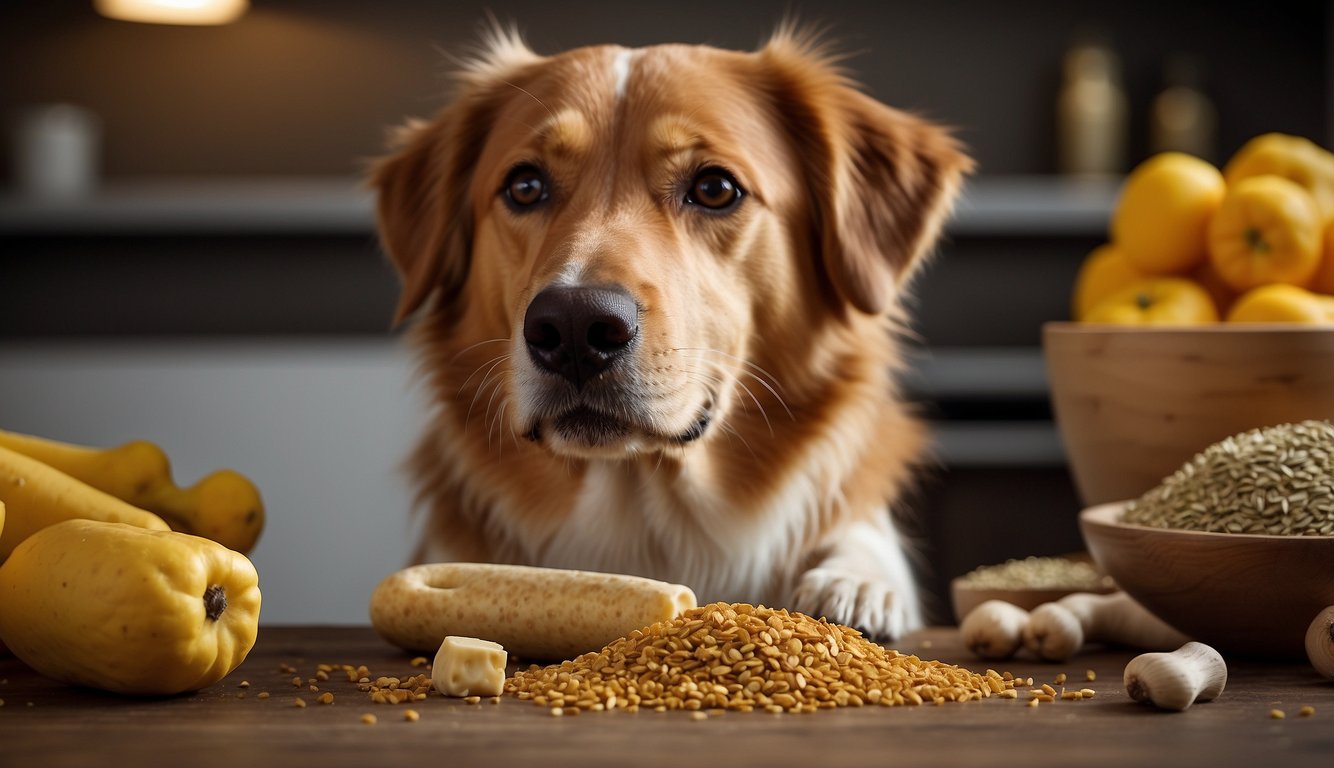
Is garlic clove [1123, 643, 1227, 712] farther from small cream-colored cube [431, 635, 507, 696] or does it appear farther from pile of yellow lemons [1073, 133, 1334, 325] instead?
pile of yellow lemons [1073, 133, 1334, 325]

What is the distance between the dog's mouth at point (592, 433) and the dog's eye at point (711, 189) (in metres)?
0.34

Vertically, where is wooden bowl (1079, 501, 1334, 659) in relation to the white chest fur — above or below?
above

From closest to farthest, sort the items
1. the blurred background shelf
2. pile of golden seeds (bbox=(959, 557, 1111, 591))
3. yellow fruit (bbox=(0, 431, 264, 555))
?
yellow fruit (bbox=(0, 431, 264, 555)) < pile of golden seeds (bbox=(959, 557, 1111, 591)) < the blurred background shelf

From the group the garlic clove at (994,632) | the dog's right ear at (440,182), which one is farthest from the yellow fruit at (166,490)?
the garlic clove at (994,632)

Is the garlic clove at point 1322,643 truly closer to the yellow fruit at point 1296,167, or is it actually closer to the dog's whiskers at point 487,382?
the yellow fruit at point 1296,167

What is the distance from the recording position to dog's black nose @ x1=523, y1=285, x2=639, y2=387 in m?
1.31

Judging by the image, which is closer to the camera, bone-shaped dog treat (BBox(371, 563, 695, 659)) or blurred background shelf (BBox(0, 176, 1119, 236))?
bone-shaped dog treat (BBox(371, 563, 695, 659))

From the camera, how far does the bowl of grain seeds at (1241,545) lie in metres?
1.12

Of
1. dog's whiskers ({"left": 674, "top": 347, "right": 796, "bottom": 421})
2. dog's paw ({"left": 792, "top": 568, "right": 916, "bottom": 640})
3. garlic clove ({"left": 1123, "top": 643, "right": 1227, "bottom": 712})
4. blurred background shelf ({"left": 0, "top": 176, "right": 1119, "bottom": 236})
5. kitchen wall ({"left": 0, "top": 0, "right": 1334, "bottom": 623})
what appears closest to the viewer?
garlic clove ({"left": 1123, "top": 643, "right": 1227, "bottom": 712})

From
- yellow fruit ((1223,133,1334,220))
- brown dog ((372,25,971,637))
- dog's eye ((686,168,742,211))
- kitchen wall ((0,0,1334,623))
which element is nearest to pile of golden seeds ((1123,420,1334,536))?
brown dog ((372,25,971,637))

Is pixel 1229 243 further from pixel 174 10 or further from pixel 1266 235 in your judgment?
pixel 174 10

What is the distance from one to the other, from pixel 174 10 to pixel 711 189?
130 inches

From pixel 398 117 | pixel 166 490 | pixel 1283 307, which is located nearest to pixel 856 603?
pixel 1283 307

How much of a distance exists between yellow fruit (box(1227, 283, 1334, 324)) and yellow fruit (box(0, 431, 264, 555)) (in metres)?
1.20
